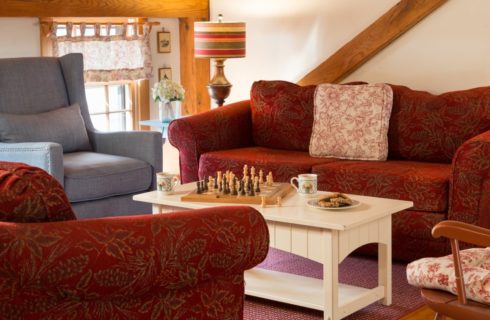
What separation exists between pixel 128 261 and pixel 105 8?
416 centimetres

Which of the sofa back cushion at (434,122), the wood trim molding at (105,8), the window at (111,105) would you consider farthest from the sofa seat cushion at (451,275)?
the window at (111,105)

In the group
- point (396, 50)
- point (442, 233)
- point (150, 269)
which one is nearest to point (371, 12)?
point (396, 50)

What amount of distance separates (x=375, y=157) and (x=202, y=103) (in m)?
2.40

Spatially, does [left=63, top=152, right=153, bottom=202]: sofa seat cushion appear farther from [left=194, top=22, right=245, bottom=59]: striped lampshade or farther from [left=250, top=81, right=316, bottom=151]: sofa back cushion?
[left=194, top=22, right=245, bottom=59]: striped lampshade

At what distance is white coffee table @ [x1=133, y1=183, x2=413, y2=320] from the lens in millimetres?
3328

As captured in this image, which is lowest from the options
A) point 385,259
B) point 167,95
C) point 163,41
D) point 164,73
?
point 385,259

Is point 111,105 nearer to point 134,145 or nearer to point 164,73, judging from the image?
point 164,73

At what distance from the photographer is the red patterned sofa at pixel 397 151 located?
4027 mm

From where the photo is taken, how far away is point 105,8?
5.95 m

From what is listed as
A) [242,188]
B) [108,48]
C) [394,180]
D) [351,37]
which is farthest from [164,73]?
[242,188]

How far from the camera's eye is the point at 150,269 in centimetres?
208

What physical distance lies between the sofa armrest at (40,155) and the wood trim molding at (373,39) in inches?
83.4

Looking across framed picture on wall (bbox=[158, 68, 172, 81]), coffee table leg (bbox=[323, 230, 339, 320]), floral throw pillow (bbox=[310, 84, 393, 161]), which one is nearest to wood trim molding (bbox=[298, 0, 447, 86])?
floral throw pillow (bbox=[310, 84, 393, 161])

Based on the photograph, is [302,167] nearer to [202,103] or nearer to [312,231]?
[312,231]
